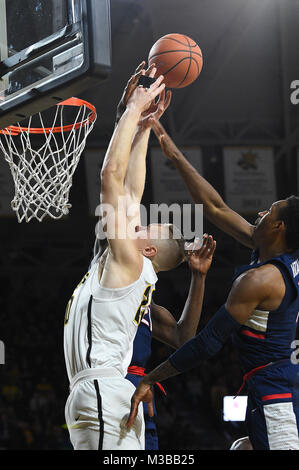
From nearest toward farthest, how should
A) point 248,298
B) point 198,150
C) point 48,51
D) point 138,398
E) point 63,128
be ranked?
point 138,398
point 248,298
point 48,51
point 63,128
point 198,150

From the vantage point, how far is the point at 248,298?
291 centimetres

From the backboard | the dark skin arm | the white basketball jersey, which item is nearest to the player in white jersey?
the white basketball jersey

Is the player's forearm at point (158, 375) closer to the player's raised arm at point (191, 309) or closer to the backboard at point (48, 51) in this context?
the player's raised arm at point (191, 309)

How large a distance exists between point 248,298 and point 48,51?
1.66 meters

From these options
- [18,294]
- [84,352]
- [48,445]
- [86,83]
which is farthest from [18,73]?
[18,294]

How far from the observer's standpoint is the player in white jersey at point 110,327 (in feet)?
8.84

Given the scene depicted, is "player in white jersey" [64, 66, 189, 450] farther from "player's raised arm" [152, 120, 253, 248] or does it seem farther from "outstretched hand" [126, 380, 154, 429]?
"player's raised arm" [152, 120, 253, 248]

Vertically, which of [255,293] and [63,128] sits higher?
[63,128]

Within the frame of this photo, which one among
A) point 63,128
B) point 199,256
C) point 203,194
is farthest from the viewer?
point 63,128

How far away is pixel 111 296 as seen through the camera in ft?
9.36

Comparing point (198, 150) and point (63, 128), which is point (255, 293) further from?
point (198, 150)

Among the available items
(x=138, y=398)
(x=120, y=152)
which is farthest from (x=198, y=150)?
(x=138, y=398)

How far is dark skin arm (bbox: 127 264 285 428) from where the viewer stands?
2828 mm

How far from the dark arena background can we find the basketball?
6.06 metres
